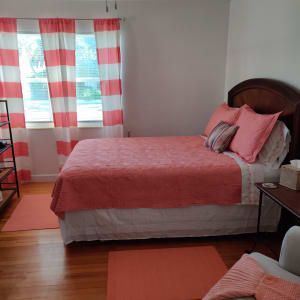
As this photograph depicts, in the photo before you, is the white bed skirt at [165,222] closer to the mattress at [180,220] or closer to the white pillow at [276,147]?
the mattress at [180,220]

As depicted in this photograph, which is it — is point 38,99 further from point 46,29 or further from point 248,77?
point 248,77

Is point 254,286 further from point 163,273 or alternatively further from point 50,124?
point 50,124

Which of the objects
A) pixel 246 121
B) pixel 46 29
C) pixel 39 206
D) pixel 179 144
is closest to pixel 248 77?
pixel 246 121

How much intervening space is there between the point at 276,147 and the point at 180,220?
3.46 ft

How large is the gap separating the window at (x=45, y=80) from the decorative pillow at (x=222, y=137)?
1824 millimetres

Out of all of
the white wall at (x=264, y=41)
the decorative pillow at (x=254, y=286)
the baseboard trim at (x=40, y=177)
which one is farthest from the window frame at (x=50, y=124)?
the decorative pillow at (x=254, y=286)

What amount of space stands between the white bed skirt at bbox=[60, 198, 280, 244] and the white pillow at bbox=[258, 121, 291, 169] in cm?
35

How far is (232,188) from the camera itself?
2301 millimetres

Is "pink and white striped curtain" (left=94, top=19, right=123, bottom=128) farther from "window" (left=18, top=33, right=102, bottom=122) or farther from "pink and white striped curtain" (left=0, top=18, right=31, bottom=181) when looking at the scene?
"pink and white striped curtain" (left=0, top=18, right=31, bottom=181)

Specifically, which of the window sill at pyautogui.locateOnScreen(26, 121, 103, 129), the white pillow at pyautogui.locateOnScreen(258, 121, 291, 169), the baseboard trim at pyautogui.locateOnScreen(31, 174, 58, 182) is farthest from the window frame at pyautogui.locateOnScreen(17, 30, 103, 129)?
the white pillow at pyautogui.locateOnScreen(258, 121, 291, 169)

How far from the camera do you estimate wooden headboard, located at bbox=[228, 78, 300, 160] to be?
2255 mm

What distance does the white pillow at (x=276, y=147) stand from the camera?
91.0 inches

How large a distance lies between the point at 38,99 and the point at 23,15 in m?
1.08

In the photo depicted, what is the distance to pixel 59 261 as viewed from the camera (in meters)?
2.22
